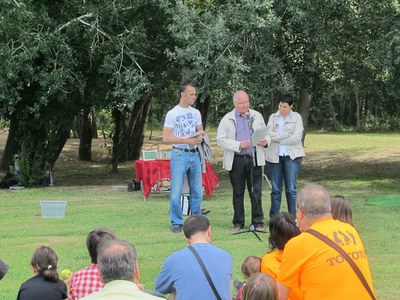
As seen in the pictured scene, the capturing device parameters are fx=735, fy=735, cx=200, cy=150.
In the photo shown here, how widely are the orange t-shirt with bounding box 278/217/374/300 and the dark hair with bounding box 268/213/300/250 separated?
93cm

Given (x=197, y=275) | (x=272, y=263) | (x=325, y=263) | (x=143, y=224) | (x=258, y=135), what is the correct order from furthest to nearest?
(x=143, y=224) → (x=258, y=135) → (x=272, y=263) → (x=197, y=275) → (x=325, y=263)

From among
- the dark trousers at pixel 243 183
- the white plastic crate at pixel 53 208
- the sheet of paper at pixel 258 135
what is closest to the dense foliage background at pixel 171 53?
the white plastic crate at pixel 53 208

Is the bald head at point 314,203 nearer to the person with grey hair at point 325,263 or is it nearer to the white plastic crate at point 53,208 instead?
the person with grey hair at point 325,263

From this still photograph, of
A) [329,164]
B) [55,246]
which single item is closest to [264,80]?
[55,246]

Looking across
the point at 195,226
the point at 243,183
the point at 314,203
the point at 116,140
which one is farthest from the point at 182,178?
the point at 116,140

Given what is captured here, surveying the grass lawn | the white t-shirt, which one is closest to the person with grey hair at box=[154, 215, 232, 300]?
the grass lawn

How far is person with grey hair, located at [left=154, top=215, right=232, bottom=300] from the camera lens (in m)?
4.45

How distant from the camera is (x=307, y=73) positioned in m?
16.9

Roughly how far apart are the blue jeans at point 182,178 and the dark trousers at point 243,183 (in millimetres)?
449

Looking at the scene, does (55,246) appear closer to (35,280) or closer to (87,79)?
(35,280)

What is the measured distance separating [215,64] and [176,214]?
5704 mm

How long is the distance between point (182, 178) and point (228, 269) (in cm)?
441

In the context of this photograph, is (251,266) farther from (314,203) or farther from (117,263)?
(117,263)

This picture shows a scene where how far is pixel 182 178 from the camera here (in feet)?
29.5
